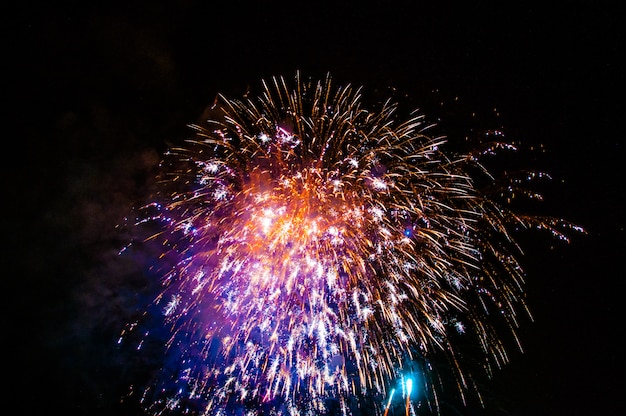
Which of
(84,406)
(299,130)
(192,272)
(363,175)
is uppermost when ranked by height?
(299,130)

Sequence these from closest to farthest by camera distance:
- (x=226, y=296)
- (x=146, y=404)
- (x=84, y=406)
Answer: (x=226, y=296), (x=84, y=406), (x=146, y=404)

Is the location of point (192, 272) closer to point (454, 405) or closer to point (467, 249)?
point (467, 249)

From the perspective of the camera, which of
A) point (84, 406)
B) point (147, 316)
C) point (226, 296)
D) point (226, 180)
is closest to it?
point (226, 180)

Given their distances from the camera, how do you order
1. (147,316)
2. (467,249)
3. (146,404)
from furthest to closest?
(146,404) < (147,316) < (467,249)

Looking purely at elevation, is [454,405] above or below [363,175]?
below

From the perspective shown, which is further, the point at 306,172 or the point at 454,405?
the point at 454,405

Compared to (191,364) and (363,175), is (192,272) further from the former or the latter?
(191,364)

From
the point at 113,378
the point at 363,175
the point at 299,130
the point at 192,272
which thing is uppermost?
the point at 299,130

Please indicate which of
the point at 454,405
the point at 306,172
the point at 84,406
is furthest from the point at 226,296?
the point at 454,405

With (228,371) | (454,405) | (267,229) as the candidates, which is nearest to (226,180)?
(267,229)
